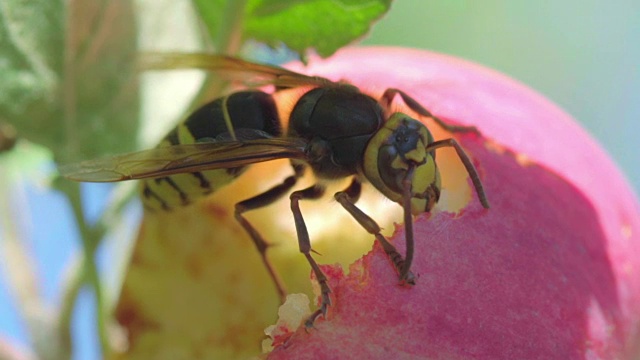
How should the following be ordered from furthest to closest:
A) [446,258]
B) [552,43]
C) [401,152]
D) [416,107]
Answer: [552,43] → [416,107] → [401,152] → [446,258]

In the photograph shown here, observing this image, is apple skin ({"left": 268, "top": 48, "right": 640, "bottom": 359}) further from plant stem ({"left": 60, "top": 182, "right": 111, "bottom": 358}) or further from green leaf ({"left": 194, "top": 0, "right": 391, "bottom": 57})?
plant stem ({"left": 60, "top": 182, "right": 111, "bottom": 358})

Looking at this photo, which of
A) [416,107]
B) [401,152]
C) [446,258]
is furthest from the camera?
[416,107]

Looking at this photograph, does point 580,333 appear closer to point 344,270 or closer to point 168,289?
point 344,270

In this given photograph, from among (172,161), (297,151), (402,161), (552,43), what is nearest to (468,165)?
(402,161)

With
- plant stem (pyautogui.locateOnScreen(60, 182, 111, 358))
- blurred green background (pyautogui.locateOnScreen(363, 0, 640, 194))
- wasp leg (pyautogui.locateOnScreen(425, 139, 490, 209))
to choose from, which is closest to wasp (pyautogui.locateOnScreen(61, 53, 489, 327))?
wasp leg (pyautogui.locateOnScreen(425, 139, 490, 209))

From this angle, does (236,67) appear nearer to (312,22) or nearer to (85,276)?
(312,22)

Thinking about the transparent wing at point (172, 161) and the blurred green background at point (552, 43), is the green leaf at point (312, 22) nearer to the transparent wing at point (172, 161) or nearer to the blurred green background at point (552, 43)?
the transparent wing at point (172, 161)

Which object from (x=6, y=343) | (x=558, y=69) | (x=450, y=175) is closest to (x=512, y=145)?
(x=450, y=175)
